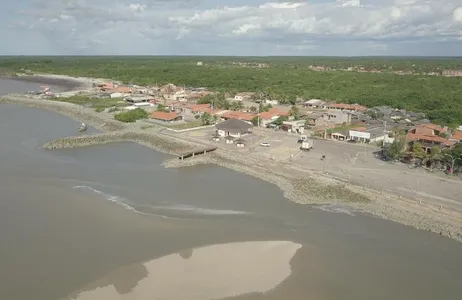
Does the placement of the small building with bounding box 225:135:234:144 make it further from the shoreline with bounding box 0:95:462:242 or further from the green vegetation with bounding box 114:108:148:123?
the green vegetation with bounding box 114:108:148:123

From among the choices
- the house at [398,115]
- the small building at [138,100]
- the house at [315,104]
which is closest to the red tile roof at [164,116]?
the small building at [138,100]

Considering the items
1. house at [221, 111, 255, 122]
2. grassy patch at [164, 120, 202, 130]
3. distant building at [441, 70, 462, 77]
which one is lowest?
grassy patch at [164, 120, 202, 130]

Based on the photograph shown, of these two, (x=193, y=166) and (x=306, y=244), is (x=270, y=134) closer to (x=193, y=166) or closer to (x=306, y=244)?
(x=193, y=166)

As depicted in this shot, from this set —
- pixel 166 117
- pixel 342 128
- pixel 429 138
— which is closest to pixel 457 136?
pixel 429 138

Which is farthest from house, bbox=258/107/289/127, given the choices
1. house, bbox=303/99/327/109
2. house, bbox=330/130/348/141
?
house, bbox=303/99/327/109

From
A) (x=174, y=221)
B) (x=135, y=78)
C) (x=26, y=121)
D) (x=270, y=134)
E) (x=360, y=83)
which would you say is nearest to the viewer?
(x=174, y=221)

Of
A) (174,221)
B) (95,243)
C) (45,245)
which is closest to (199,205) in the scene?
(174,221)
